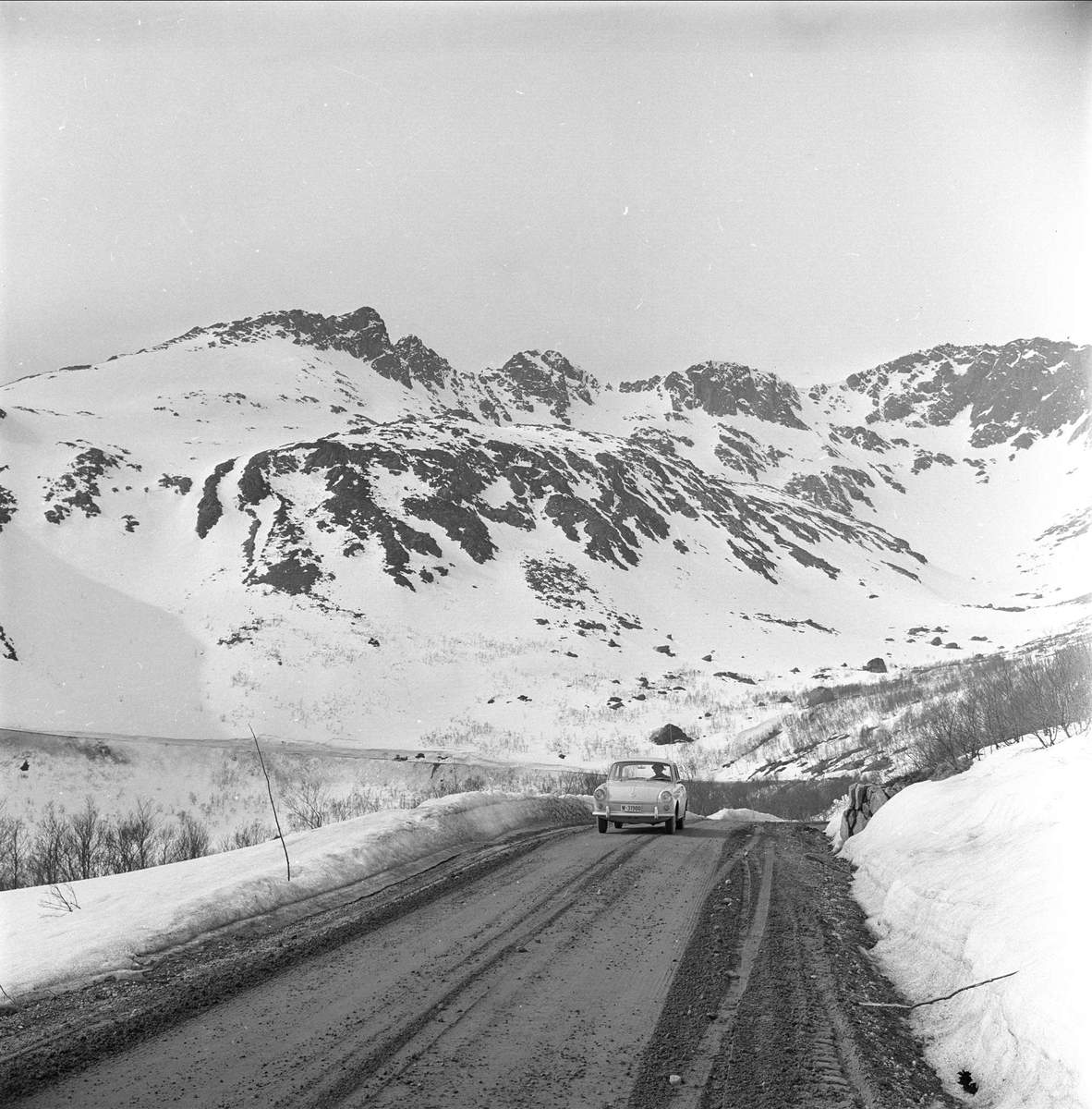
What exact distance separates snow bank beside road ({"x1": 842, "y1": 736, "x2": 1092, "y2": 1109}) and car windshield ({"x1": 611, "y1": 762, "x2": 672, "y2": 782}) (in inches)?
231

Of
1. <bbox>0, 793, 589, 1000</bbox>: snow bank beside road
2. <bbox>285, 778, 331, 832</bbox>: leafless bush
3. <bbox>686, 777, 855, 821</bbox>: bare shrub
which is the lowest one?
<bbox>686, 777, 855, 821</bbox>: bare shrub

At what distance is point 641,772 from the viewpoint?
1666 centimetres

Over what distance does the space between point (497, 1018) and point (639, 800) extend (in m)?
10.5

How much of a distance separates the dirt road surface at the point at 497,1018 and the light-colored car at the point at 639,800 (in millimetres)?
6447

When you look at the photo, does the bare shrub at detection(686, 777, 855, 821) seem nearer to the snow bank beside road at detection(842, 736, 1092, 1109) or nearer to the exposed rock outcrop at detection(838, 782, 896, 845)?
the exposed rock outcrop at detection(838, 782, 896, 845)

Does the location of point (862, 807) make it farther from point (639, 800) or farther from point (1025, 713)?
point (639, 800)

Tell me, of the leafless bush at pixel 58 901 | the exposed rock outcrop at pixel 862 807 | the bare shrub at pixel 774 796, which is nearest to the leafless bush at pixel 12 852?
the leafless bush at pixel 58 901

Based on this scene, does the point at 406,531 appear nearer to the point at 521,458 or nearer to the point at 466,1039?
the point at 521,458

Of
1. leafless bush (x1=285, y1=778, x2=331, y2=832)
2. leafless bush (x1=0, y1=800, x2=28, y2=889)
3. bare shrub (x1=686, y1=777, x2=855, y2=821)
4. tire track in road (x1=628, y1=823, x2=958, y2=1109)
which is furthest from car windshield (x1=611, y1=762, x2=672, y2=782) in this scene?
leafless bush (x1=285, y1=778, x2=331, y2=832)

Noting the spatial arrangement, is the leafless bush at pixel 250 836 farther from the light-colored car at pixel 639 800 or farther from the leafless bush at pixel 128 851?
the light-colored car at pixel 639 800

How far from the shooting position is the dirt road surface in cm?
437

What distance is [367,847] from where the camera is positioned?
444 inches

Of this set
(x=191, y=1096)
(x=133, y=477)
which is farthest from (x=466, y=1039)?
(x=133, y=477)

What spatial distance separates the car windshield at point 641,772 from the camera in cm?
1634
